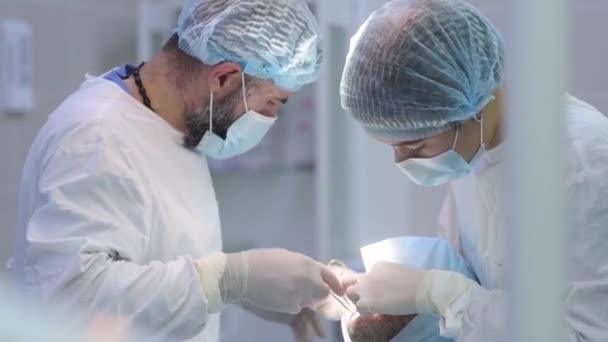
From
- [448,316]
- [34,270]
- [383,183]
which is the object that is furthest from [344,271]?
[383,183]

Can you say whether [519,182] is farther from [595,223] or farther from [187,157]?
[187,157]

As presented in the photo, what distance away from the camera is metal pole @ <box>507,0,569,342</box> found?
0.53 meters

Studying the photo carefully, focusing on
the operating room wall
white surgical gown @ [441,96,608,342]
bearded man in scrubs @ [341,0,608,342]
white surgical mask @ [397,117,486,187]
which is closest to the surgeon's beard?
bearded man in scrubs @ [341,0,608,342]

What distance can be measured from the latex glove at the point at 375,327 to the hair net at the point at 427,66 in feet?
1.04

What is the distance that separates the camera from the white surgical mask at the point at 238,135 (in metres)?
1.47

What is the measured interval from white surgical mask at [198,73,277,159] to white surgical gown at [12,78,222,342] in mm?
118

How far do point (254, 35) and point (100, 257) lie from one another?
1.48 feet

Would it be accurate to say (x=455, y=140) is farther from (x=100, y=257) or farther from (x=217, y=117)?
(x=100, y=257)

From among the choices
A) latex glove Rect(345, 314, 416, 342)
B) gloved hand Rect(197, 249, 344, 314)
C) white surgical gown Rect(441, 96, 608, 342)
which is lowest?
latex glove Rect(345, 314, 416, 342)

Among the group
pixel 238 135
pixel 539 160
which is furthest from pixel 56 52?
pixel 539 160

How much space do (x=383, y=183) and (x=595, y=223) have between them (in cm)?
116

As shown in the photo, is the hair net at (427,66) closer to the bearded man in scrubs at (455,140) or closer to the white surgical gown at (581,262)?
the bearded man in scrubs at (455,140)

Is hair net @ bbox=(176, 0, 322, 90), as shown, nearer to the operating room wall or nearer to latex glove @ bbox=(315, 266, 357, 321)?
latex glove @ bbox=(315, 266, 357, 321)

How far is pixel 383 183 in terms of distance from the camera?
7.51ft
